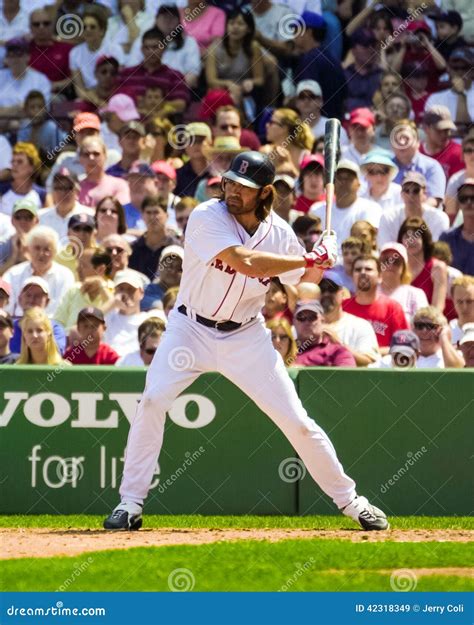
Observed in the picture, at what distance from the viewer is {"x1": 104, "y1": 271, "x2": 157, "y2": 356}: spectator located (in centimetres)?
1112

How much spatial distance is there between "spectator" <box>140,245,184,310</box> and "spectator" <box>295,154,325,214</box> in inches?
59.6

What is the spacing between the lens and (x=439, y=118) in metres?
13.3

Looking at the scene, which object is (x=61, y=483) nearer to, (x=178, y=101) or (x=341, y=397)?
A: (x=341, y=397)

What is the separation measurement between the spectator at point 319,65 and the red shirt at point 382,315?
140 inches

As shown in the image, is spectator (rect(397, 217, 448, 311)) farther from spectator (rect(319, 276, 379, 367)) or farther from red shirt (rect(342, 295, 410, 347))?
spectator (rect(319, 276, 379, 367))

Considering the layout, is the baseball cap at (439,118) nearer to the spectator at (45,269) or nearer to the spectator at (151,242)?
the spectator at (151,242)

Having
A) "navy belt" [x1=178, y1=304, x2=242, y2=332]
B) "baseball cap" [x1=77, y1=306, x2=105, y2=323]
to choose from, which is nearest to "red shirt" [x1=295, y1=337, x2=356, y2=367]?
"baseball cap" [x1=77, y1=306, x2=105, y2=323]

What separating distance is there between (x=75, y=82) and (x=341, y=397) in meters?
6.83

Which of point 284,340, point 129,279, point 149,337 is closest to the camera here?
point 284,340

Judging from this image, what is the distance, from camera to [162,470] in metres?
9.49

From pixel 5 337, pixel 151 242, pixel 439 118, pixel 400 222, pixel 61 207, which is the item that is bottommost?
pixel 5 337

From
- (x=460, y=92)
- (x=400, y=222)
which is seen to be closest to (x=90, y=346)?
(x=400, y=222)

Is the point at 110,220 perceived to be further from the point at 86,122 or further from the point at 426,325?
the point at 426,325

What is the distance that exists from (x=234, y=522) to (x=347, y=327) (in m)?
2.13
